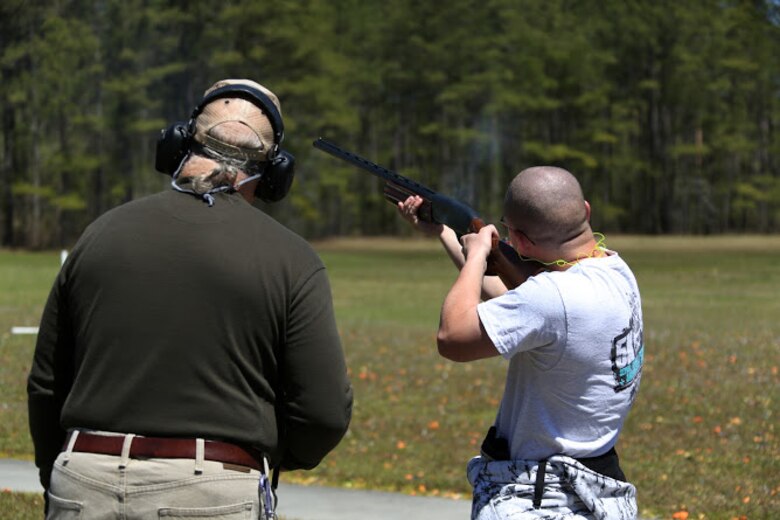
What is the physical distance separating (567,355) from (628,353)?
9.4 inches

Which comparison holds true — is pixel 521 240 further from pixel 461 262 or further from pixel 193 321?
pixel 193 321

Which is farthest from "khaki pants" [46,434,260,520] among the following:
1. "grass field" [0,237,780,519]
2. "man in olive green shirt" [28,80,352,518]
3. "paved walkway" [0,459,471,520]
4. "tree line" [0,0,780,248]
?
"tree line" [0,0,780,248]

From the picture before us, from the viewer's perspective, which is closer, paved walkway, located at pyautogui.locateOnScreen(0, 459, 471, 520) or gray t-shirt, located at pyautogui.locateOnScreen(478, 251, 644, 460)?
gray t-shirt, located at pyautogui.locateOnScreen(478, 251, 644, 460)

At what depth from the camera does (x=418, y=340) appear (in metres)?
19.1

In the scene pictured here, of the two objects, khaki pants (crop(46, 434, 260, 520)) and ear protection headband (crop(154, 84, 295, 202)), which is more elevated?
ear protection headband (crop(154, 84, 295, 202))

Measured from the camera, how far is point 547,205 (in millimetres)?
3479

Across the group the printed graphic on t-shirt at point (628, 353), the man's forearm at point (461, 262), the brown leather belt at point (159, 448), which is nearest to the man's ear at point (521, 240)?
the man's forearm at point (461, 262)

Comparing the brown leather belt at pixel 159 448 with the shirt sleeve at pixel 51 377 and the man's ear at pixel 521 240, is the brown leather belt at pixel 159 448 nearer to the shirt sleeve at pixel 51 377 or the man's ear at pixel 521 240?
the shirt sleeve at pixel 51 377

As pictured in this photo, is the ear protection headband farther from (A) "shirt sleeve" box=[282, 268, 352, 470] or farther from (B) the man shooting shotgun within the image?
(B) the man shooting shotgun

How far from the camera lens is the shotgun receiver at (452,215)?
377 cm

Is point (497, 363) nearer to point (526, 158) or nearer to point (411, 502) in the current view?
point (411, 502)

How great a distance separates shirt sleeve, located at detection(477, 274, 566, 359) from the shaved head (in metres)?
0.16

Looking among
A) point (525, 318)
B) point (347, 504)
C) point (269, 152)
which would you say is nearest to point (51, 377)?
point (269, 152)

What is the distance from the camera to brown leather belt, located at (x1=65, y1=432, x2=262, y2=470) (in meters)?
3.00
